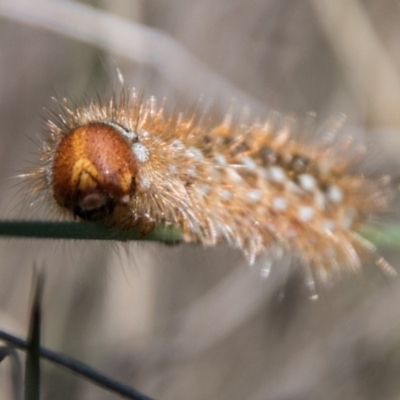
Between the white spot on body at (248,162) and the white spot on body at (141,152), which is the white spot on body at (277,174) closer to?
Result: the white spot on body at (248,162)

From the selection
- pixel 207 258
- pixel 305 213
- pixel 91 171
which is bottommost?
pixel 207 258

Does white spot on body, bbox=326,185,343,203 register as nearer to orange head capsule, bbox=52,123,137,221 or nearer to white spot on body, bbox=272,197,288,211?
white spot on body, bbox=272,197,288,211

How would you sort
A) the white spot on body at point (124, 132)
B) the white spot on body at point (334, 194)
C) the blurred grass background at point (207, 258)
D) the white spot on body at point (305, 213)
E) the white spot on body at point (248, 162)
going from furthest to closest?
1. the blurred grass background at point (207, 258)
2. the white spot on body at point (334, 194)
3. the white spot on body at point (305, 213)
4. the white spot on body at point (248, 162)
5. the white spot on body at point (124, 132)

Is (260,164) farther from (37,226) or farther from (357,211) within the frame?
(37,226)

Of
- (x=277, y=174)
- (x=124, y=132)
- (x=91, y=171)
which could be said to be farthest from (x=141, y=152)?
(x=277, y=174)

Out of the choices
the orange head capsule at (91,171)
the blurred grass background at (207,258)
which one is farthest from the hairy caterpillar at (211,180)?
the blurred grass background at (207,258)

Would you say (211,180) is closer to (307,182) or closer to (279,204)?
(279,204)

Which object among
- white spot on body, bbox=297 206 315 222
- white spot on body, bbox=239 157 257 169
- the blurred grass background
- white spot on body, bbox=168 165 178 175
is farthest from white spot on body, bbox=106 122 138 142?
the blurred grass background
